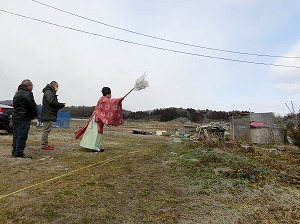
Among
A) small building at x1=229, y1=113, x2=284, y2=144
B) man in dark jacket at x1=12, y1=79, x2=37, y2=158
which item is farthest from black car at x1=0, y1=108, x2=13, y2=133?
small building at x1=229, y1=113, x2=284, y2=144

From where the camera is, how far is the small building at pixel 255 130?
13.9 m

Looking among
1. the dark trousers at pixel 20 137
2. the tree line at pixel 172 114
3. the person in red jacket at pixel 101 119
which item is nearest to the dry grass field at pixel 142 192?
the dark trousers at pixel 20 137

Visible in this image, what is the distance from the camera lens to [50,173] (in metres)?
4.55

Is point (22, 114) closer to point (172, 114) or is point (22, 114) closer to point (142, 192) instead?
point (142, 192)

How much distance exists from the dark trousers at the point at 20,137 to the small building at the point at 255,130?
11.1 metres

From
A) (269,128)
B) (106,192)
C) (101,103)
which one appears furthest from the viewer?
(269,128)

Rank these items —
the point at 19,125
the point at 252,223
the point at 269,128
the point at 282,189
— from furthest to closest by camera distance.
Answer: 1. the point at 269,128
2. the point at 19,125
3. the point at 282,189
4. the point at 252,223

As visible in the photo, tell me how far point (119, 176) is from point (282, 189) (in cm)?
244

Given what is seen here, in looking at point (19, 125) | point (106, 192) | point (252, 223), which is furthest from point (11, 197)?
point (19, 125)

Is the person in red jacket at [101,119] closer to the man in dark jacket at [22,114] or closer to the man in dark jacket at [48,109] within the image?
the man in dark jacket at [48,109]

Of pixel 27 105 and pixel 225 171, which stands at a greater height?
pixel 27 105

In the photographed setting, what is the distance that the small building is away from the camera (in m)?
13.9

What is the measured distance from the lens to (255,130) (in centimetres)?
1417

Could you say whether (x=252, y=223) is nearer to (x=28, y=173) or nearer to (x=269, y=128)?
(x=28, y=173)
